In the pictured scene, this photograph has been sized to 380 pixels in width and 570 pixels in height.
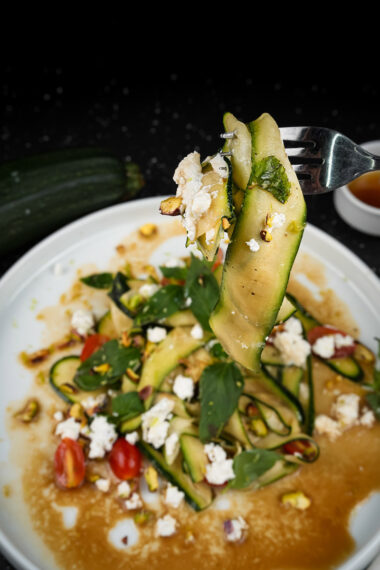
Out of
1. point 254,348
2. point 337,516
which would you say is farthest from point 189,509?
point 254,348

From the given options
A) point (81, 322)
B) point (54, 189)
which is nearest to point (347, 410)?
point (81, 322)

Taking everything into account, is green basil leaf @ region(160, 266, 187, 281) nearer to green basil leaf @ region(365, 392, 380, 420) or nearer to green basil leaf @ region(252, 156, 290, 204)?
green basil leaf @ region(365, 392, 380, 420)

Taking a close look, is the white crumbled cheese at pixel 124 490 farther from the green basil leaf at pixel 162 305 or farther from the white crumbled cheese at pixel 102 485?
the green basil leaf at pixel 162 305

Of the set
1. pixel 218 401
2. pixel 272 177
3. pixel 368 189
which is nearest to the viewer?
pixel 272 177

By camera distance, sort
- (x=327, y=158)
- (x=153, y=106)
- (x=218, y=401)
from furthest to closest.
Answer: (x=153, y=106)
(x=218, y=401)
(x=327, y=158)

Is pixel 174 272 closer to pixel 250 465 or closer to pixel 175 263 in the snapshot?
pixel 175 263
